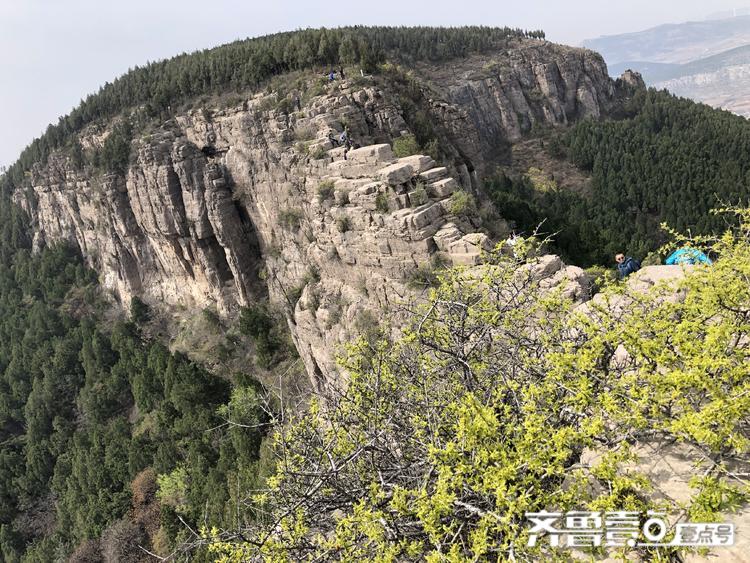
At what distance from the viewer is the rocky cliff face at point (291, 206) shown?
2336cm

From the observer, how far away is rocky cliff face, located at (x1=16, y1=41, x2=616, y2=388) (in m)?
23.4

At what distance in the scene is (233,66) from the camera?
60531 millimetres

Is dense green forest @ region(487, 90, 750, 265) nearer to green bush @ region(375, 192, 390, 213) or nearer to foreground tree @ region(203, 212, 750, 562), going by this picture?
green bush @ region(375, 192, 390, 213)

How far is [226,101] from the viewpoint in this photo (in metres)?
53.2

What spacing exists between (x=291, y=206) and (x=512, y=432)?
32888 mm

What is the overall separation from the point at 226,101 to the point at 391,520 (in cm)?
5336

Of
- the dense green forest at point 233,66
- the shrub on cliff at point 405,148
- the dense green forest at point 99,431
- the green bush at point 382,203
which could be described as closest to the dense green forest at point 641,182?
the shrub on cliff at point 405,148

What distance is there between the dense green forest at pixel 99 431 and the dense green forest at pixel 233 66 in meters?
21.6

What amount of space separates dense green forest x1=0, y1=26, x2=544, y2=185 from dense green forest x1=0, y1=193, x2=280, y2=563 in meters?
21.6

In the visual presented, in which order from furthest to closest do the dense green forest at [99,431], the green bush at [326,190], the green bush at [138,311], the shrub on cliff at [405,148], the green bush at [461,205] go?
the green bush at [138,311]
the dense green forest at [99,431]
the shrub on cliff at [405,148]
the green bush at [326,190]
the green bush at [461,205]

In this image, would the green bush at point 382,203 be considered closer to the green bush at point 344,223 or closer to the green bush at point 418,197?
the green bush at point 418,197

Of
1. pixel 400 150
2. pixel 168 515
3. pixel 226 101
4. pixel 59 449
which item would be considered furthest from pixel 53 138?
pixel 400 150

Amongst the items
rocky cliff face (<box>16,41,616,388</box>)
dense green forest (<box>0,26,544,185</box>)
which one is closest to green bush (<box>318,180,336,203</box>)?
rocky cliff face (<box>16,41,616,388</box>)

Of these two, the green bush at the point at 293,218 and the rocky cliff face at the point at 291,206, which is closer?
the rocky cliff face at the point at 291,206
